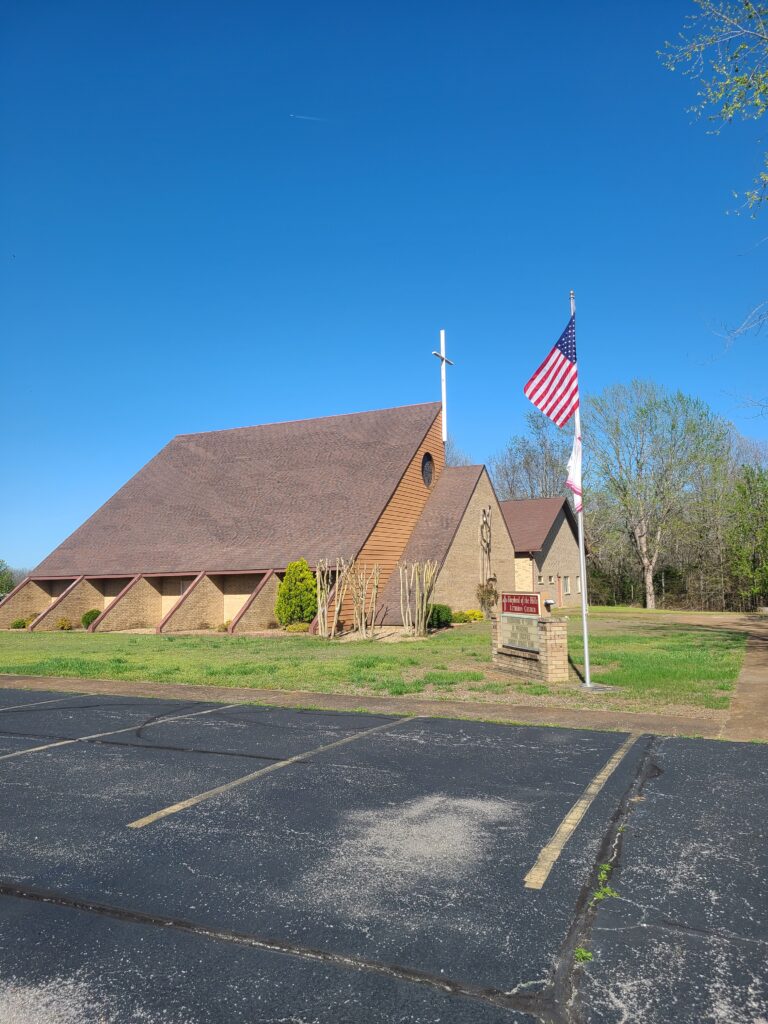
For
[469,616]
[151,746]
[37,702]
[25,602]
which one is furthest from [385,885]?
[25,602]

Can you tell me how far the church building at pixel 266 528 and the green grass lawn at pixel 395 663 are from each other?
4.28 metres

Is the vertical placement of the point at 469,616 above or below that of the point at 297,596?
below

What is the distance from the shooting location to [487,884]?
423 centimetres

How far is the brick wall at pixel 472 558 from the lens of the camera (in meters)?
29.2

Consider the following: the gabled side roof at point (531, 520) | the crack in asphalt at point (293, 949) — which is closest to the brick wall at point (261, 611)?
the gabled side roof at point (531, 520)

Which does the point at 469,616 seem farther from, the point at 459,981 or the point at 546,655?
the point at 459,981

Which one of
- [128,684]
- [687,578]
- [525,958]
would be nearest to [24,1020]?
[525,958]

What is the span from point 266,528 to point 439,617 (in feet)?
27.3

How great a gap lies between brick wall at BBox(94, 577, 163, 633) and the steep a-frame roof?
890 mm

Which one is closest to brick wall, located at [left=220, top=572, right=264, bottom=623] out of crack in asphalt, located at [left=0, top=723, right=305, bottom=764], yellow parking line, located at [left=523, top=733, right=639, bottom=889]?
crack in asphalt, located at [left=0, top=723, right=305, bottom=764]

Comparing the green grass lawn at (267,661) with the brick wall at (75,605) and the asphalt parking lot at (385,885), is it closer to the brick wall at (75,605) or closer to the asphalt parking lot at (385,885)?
the brick wall at (75,605)

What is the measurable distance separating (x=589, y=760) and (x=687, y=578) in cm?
4215

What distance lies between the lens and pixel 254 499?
3216cm

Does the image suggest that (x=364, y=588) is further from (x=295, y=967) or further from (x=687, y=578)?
(x=687, y=578)
